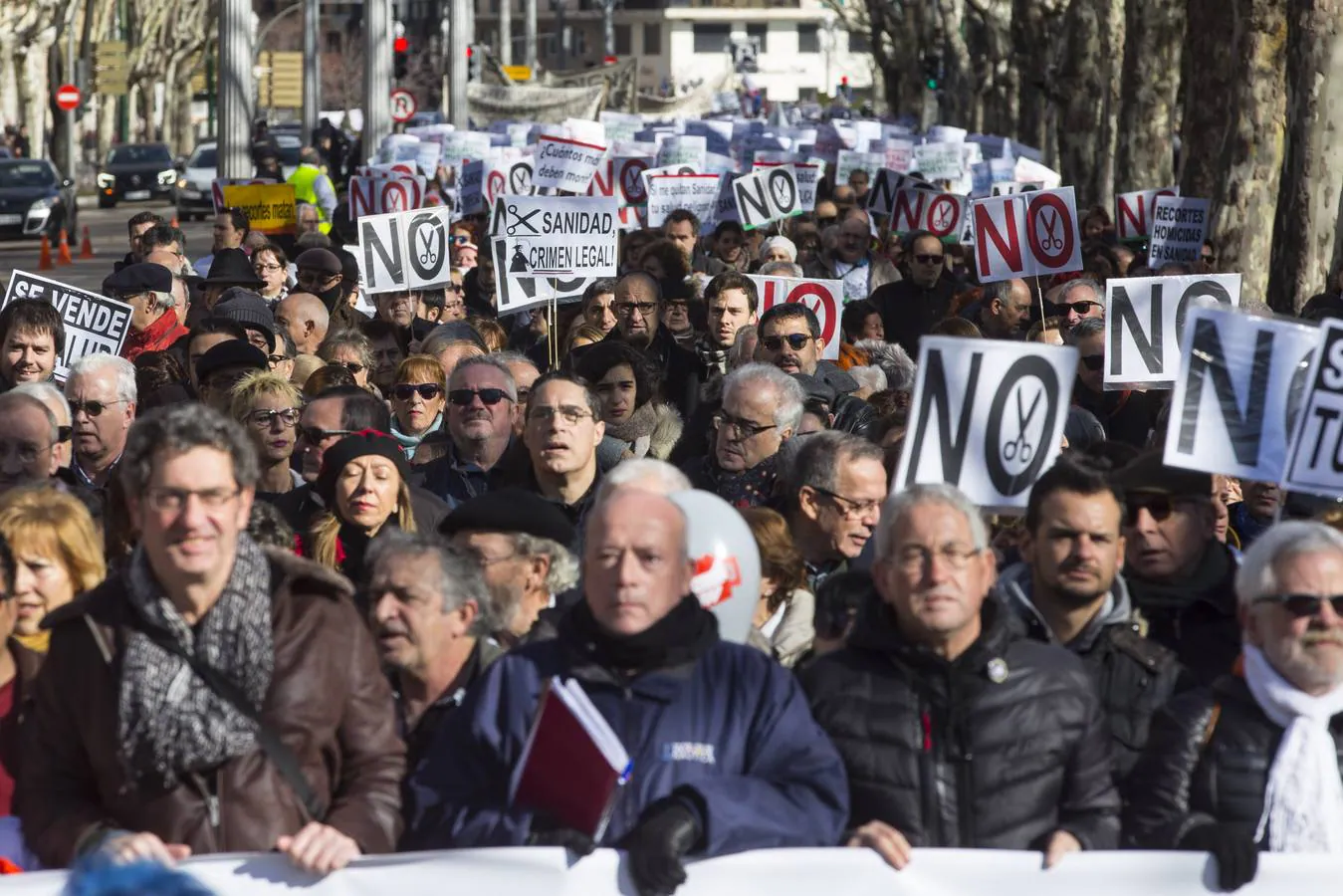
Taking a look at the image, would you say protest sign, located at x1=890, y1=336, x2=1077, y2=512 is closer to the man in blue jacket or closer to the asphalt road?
the man in blue jacket

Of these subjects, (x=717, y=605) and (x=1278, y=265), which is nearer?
(x=717, y=605)

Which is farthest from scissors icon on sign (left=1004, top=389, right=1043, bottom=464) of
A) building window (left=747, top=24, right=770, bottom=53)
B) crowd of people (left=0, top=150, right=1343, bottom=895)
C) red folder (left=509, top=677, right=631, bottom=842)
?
building window (left=747, top=24, right=770, bottom=53)

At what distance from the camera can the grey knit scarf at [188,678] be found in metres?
4.53

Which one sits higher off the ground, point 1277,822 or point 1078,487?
point 1078,487

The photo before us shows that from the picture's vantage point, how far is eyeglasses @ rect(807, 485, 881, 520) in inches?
285

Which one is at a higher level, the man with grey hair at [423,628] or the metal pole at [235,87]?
the metal pole at [235,87]

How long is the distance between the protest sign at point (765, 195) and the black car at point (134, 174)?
1385 inches

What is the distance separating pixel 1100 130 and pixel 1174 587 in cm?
2779

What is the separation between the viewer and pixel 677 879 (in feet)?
15.4

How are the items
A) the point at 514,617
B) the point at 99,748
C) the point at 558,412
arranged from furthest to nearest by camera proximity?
1. the point at 558,412
2. the point at 514,617
3. the point at 99,748

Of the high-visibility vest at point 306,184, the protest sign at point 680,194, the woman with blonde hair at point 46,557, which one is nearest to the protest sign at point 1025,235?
the protest sign at point 680,194

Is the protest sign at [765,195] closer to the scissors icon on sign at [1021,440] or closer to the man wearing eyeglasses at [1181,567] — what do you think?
the scissors icon on sign at [1021,440]

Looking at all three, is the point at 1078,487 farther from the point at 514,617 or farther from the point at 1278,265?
the point at 1278,265

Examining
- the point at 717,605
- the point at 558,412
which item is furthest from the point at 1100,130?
the point at 717,605
